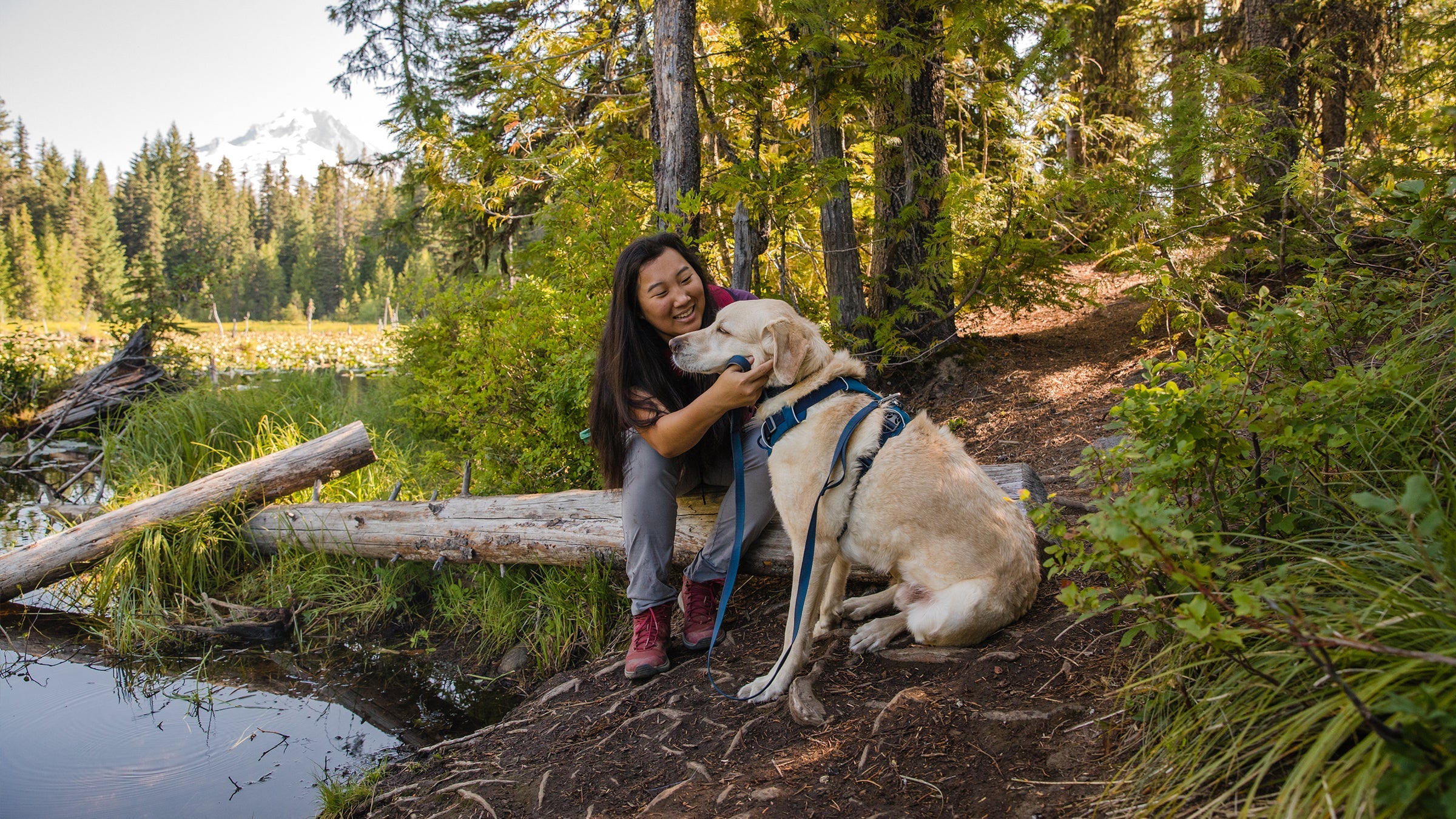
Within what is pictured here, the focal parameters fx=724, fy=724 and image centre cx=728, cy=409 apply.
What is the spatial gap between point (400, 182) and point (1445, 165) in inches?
505

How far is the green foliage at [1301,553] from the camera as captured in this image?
4.35 ft

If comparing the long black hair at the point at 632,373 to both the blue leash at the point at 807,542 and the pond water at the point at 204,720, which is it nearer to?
the blue leash at the point at 807,542

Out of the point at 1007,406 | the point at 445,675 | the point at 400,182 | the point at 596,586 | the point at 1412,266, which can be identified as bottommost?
the point at 445,675


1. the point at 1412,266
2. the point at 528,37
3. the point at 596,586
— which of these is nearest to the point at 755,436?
the point at 596,586

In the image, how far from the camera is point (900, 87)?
20.1 feet

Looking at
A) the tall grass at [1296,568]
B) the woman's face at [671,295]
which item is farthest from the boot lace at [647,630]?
the tall grass at [1296,568]

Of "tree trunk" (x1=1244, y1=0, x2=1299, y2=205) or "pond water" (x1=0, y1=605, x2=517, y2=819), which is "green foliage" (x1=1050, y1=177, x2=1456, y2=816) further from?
"pond water" (x1=0, y1=605, x2=517, y2=819)

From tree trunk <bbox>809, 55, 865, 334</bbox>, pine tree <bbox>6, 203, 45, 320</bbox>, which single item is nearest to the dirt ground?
tree trunk <bbox>809, 55, 865, 334</bbox>

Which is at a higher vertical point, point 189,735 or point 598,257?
point 598,257

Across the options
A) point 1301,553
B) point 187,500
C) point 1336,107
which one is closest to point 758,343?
point 1301,553

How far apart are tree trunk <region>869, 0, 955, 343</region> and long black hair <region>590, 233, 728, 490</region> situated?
282cm

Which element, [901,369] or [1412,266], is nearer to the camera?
[1412,266]

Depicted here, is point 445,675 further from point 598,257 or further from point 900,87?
point 900,87

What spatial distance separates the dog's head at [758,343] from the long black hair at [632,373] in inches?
12.3
